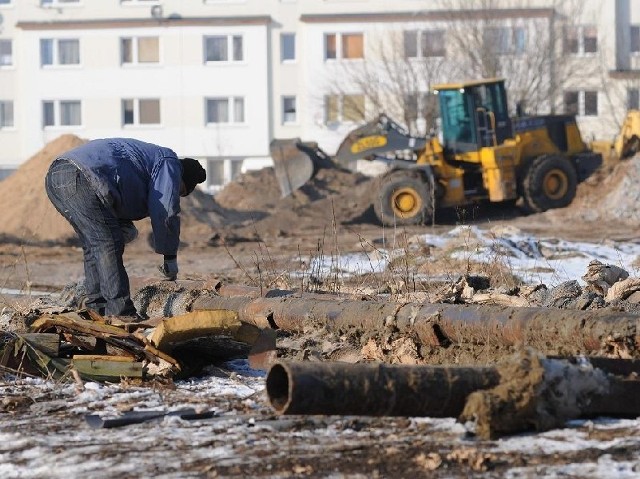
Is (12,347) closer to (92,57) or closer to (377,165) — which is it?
(377,165)

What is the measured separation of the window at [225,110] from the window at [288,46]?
8.81ft

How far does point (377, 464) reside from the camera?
4508mm

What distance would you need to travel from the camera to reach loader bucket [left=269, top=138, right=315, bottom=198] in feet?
88.7

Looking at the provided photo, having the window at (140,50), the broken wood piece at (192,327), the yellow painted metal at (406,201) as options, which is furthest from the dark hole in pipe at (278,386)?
the window at (140,50)

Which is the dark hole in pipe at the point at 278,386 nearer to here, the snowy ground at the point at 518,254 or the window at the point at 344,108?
the snowy ground at the point at 518,254

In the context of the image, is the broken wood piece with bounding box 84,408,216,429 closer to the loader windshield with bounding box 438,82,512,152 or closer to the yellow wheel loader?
the yellow wheel loader

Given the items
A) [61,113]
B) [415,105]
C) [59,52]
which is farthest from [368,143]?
[59,52]

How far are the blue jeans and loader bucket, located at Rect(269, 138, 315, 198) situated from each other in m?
18.7

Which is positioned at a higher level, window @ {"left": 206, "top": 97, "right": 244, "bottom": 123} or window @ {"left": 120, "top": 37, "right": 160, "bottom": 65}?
window @ {"left": 120, "top": 37, "right": 160, "bottom": 65}

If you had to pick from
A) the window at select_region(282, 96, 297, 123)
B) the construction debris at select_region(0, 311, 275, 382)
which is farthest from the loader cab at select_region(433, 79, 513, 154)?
the window at select_region(282, 96, 297, 123)

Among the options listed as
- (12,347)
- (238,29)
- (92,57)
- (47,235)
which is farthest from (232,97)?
(12,347)

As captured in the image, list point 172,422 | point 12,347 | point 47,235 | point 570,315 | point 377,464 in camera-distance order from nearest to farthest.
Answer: point 377,464
point 172,422
point 570,315
point 12,347
point 47,235

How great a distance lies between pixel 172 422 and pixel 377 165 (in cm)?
4298

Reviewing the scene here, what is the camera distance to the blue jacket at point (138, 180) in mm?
8227
